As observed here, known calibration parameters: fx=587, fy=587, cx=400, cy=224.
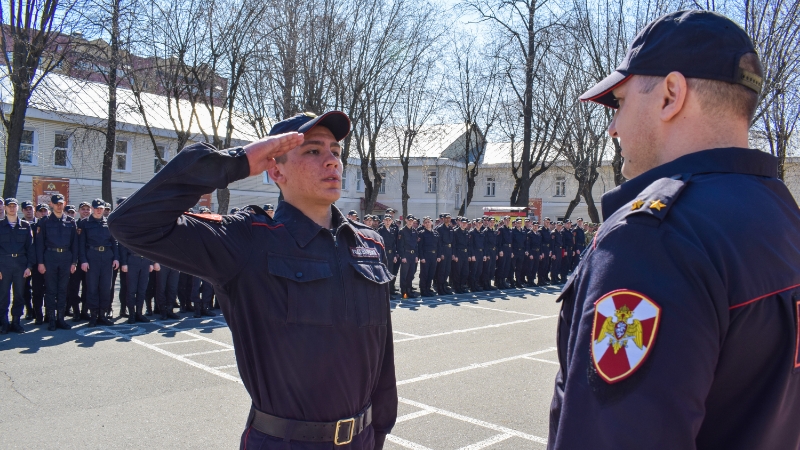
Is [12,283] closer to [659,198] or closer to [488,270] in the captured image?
[659,198]

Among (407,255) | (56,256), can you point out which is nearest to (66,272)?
(56,256)

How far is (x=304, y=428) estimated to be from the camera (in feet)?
7.29

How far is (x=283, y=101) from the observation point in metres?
20.7

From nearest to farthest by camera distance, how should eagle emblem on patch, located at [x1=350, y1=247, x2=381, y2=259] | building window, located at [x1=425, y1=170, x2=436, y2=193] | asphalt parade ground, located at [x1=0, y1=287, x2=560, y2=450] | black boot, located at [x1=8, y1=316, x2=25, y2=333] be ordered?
eagle emblem on patch, located at [x1=350, y1=247, x2=381, y2=259]
asphalt parade ground, located at [x1=0, y1=287, x2=560, y2=450]
black boot, located at [x1=8, y1=316, x2=25, y2=333]
building window, located at [x1=425, y1=170, x2=436, y2=193]

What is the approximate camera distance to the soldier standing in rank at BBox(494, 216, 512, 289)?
1931 centimetres

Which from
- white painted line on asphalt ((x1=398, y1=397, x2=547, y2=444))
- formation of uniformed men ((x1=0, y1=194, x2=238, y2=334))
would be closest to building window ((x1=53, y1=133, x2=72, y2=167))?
formation of uniformed men ((x1=0, y1=194, x2=238, y2=334))

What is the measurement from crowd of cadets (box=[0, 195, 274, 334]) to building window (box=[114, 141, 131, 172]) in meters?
18.0

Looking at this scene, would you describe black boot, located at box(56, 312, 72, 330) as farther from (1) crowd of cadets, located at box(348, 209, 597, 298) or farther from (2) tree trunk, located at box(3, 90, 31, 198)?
(2) tree trunk, located at box(3, 90, 31, 198)

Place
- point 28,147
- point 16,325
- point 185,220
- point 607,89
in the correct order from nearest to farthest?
point 607,89 < point 185,220 < point 16,325 < point 28,147

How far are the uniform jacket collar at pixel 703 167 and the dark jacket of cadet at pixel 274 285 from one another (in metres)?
1.28

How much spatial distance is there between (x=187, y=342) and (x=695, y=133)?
8859 millimetres

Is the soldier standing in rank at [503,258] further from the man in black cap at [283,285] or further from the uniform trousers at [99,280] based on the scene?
the man in black cap at [283,285]

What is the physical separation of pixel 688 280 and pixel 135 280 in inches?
447

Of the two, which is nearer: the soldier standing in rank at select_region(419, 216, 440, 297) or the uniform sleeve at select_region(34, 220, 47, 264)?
the uniform sleeve at select_region(34, 220, 47, 264)
